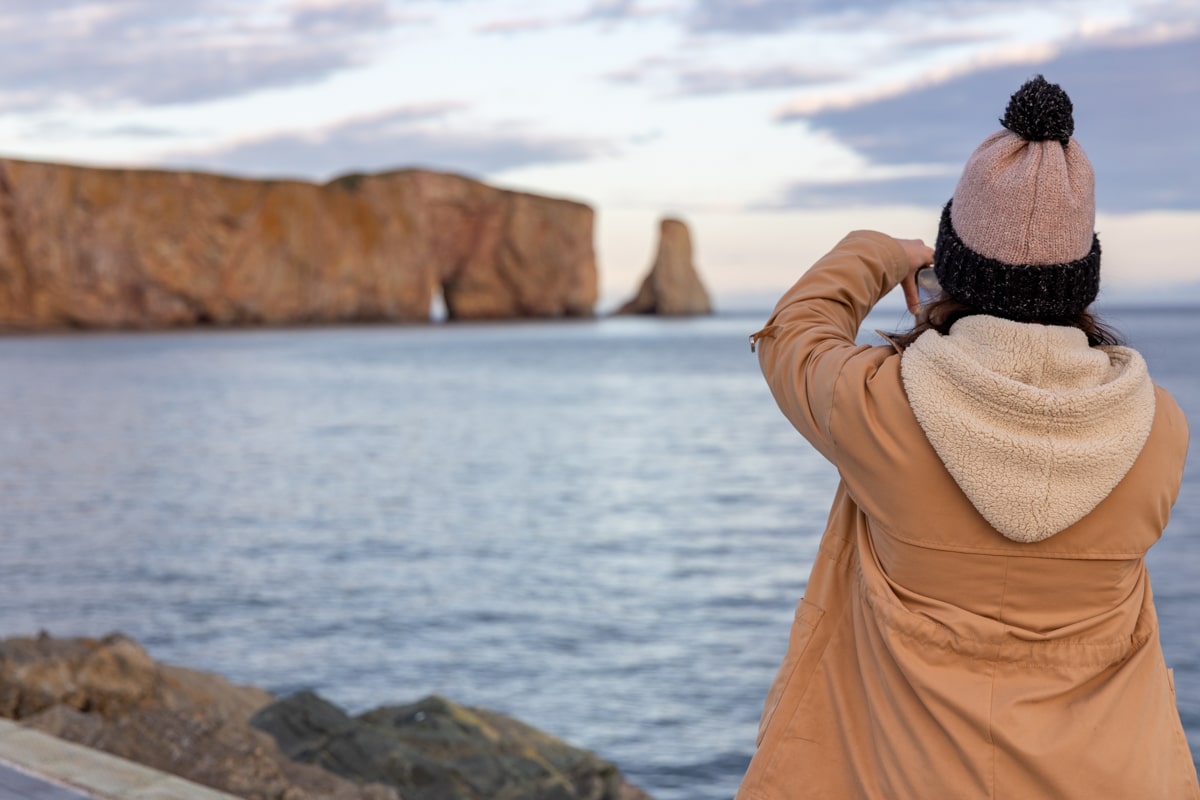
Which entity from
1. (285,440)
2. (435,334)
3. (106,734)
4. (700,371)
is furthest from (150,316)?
(106,734)

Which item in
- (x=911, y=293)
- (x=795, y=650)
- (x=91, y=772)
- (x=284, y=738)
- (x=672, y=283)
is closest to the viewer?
(x=795, y=650)

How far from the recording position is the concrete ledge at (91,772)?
3.20 metres

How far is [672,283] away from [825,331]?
456 feet

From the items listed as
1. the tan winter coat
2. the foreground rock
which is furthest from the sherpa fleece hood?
the foreground rock

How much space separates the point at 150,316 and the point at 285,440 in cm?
5279

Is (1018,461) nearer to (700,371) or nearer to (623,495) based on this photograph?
(623,495)

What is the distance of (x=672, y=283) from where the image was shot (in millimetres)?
139750

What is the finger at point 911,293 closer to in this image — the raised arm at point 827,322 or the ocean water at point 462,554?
the raised arm at point 827,322

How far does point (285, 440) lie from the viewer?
26609 millimetres

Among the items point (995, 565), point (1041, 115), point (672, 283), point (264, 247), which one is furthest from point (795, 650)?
point (672, 283)

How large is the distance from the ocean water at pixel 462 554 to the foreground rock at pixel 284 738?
170 cm

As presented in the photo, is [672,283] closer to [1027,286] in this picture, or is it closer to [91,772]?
[91,772]

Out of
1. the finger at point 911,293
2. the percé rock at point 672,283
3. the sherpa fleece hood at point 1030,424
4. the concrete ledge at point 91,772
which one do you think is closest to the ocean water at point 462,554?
the finger at point 911,293

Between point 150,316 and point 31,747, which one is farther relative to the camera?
point 150,316
